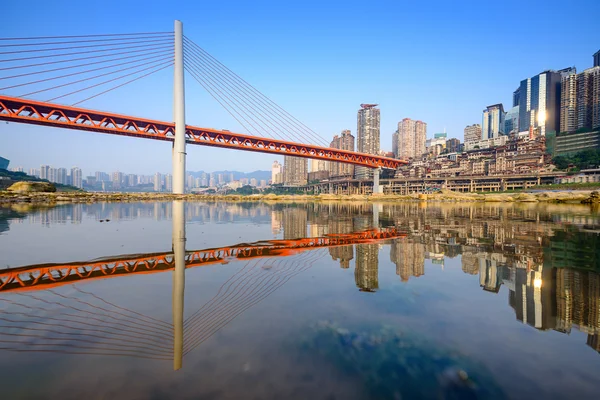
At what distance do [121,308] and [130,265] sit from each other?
3447 millimetres

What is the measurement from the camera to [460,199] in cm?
6969

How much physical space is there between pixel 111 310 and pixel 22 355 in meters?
1.41

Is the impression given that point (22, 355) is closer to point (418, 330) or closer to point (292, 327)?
point (292, 327)

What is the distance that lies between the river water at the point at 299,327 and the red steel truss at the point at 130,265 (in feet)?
0.25

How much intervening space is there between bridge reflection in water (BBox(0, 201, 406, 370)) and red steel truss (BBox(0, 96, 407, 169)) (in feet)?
170

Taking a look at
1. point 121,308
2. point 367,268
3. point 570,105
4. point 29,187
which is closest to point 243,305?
point 121,308

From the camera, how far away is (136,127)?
5559cm

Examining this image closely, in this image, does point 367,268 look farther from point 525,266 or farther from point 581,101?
point 581,101

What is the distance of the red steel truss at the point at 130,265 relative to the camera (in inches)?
266

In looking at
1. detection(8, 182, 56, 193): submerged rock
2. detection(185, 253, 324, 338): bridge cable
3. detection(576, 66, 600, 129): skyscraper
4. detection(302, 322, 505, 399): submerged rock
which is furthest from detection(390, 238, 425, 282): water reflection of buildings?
detection(576, 66, 600, 129): skyscraper

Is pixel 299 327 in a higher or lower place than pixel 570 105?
lower

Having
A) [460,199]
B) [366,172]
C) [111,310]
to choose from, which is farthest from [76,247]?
[366,172]

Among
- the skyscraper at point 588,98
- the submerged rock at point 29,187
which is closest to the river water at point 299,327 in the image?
the submerged rock at point 29,187

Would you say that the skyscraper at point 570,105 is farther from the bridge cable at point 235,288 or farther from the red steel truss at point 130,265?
the bridge cable at point 235,288
